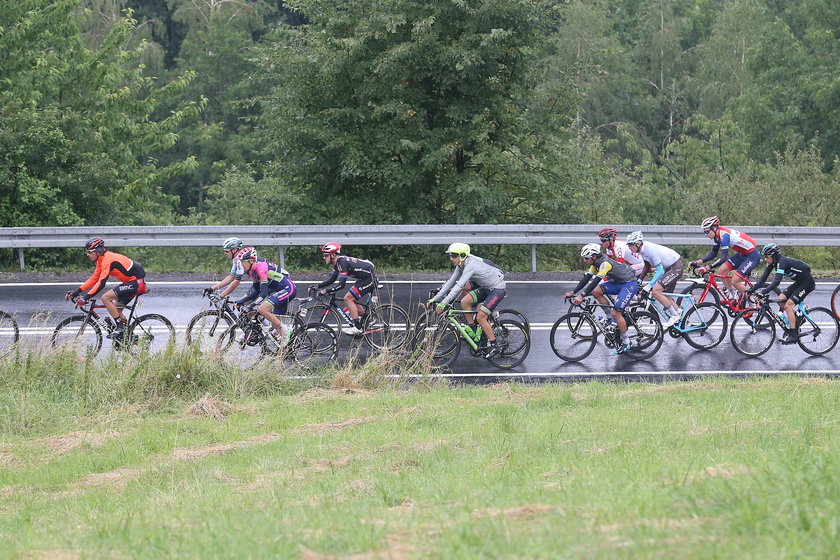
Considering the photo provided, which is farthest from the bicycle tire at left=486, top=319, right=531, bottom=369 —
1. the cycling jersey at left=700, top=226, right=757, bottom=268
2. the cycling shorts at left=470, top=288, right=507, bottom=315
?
the cycling jersey at left=700, top=226, right=757, bottom=268

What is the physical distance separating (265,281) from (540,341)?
410 cm

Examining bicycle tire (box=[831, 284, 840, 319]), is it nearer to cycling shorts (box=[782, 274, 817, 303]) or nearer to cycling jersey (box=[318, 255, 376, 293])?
cycling shorts (box=[782, 274, 817, 303])

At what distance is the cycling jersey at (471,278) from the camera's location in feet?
45.5

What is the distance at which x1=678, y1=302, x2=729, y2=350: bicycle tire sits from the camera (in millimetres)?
15062

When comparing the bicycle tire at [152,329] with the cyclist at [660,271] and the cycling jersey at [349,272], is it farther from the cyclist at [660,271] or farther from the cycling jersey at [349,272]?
the cyclist at [660,271]

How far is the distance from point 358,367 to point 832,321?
6927mm

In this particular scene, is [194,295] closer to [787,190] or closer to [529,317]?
[529,317]

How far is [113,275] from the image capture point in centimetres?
1449

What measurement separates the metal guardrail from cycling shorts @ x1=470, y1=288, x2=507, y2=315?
17.8ft

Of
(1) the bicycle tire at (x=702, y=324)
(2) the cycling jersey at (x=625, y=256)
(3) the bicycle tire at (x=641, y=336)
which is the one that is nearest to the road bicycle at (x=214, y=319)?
(2) the cycling jersey at (x=625, y=256)

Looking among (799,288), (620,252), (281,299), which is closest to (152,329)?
(281,299)

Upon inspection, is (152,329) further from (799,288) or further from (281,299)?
(799,288)

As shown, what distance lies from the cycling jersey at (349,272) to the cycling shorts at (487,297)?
1.62 m

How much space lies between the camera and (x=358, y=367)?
44.4 ft
